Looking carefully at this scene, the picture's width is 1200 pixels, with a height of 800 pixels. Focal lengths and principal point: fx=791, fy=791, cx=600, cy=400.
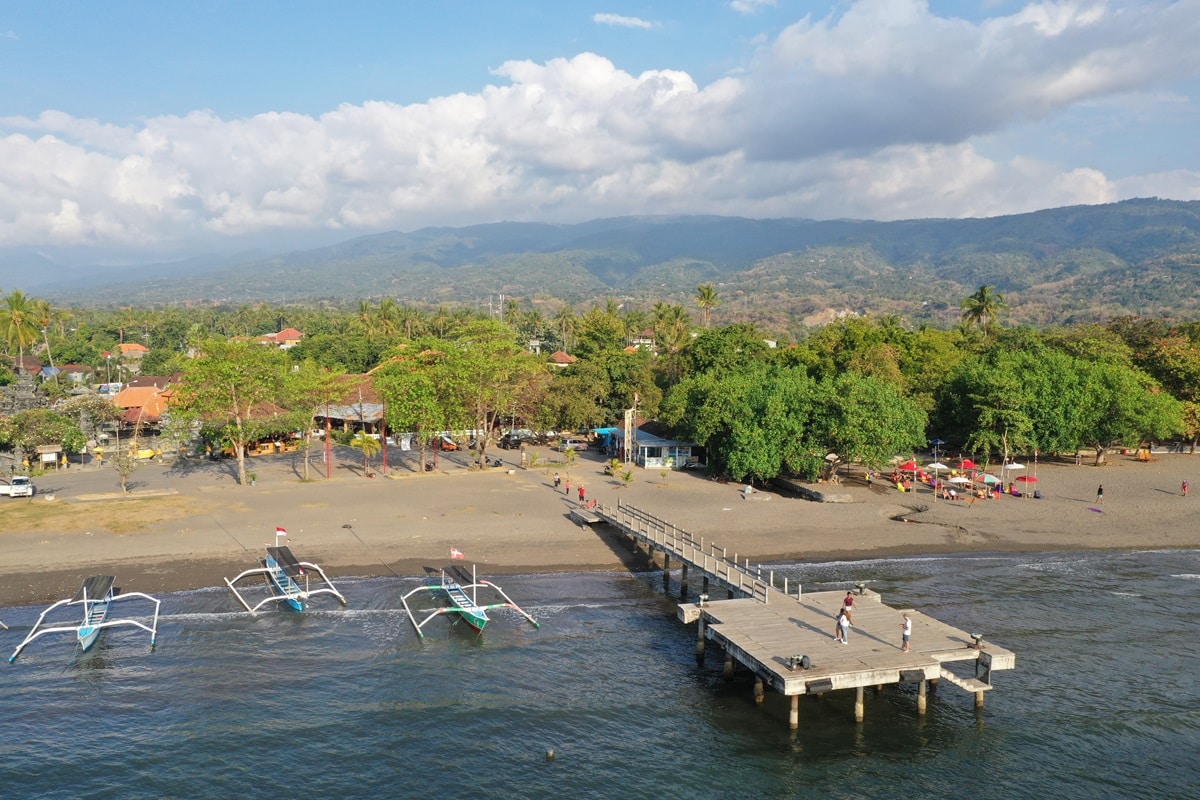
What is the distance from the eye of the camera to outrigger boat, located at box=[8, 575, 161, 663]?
84.4ft

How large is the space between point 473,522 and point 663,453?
2004cm

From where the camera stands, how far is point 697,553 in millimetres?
31797

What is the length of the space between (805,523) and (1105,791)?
72.6 ft

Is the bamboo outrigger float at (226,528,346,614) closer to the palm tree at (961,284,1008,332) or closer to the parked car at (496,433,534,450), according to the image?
the parked car at (496,433,534,450)

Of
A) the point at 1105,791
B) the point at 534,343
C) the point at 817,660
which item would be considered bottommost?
the point at 1105,791

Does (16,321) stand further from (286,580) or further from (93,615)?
(286,580)

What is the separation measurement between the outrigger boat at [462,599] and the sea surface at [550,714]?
0.54 metres

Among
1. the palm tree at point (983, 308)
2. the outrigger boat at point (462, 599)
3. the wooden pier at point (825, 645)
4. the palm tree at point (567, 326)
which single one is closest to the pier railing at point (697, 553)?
the wooden pier at point (825, 645)

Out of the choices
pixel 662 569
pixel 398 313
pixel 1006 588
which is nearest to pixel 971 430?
pixel 1006 588

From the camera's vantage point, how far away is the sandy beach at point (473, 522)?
3409cm

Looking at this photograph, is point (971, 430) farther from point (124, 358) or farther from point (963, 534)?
point (124, 358)

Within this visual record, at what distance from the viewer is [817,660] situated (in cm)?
2211

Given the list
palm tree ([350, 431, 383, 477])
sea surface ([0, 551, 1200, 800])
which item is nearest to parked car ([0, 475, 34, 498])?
palm tree ([350, 431, 383, 477])

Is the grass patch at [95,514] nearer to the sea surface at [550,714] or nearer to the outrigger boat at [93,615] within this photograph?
the outrigger boat at [93,615]
